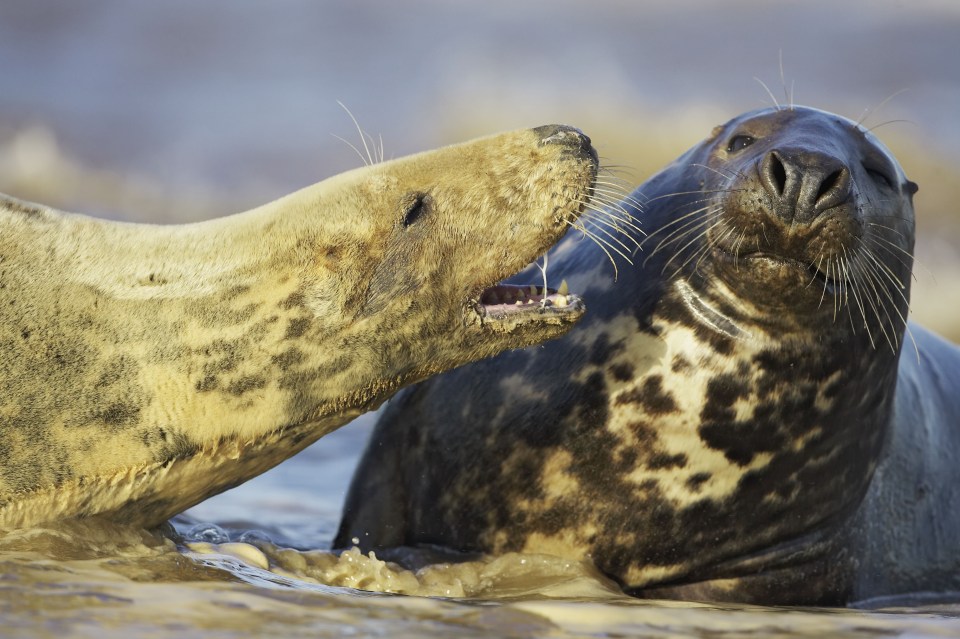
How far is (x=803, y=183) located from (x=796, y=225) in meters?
0.12

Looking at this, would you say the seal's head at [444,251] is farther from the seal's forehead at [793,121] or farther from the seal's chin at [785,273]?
the seal's forehead at [793,121]

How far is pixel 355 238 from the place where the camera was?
399cm

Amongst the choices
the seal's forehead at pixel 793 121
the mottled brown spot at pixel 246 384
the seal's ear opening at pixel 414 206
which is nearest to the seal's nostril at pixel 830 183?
the seal's forehead at pixel 793 121

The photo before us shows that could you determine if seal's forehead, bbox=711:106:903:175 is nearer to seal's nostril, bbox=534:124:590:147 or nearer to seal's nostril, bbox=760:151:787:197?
seal's nostril, bbox=760:151:787:197

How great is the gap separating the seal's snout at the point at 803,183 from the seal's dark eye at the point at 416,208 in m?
0.95

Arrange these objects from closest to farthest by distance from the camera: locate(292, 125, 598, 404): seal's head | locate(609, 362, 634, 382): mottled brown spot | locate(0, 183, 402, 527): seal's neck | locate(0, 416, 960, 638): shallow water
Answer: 1. locate(0, 416, 960, 638): shallow water
2. locate(0, 183, 402, 527): seal's neck
3. locate(292, 125, 598, 404): seal's head
4. locate(609, 362, 634, 382): mottled brown spot

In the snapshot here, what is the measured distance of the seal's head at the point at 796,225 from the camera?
13.8ft

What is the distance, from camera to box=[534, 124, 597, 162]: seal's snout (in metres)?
4.13

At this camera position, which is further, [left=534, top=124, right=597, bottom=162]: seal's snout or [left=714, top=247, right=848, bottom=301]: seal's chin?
[left=714, top=247, right=848, bottom=301]: seal's chin

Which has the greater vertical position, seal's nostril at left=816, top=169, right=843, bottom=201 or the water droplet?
seal's nostril at left=816, top=169, right=843, bottom=201

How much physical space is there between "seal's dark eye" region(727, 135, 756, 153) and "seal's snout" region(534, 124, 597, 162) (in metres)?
0.76

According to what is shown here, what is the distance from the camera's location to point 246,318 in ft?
12.8

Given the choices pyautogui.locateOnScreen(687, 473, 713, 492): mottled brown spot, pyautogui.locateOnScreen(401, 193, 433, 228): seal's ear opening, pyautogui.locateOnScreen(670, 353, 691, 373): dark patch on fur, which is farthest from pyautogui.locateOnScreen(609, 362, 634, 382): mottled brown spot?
pyautogui.locateOnScreen(401, 193, 433, 228): seal's ear opening

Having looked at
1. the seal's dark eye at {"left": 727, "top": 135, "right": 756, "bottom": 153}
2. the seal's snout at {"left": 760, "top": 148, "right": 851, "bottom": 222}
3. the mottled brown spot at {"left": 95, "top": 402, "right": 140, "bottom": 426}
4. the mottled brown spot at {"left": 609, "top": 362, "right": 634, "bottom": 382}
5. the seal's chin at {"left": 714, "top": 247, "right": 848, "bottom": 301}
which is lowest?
the mottled brown spot at {"left": 95, "top": 402, "right": 140, "bottom": 426}
